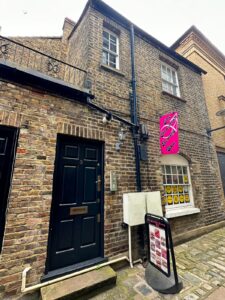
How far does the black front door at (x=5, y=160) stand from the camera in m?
2.57

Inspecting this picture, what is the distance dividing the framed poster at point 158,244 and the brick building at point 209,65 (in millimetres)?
6199

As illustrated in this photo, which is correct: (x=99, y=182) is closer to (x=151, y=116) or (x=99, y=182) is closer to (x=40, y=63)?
(x=151, y=116)

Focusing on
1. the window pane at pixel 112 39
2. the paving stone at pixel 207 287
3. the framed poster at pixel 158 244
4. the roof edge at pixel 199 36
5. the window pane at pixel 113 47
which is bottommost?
the paving stone at pixel 207 287

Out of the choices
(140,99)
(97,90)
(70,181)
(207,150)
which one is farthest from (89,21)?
(207,150)

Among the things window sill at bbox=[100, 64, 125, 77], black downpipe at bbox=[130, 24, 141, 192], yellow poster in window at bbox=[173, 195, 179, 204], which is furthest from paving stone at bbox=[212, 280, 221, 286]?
window sill at bbox=[100, 64, 125, 77]

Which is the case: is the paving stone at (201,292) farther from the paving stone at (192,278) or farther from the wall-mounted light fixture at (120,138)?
the wall-mounted light fixture at (120,138)

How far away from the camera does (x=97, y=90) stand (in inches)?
158

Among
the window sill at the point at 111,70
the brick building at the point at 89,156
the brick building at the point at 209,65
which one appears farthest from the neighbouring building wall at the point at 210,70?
the window sill at the point at 111,70

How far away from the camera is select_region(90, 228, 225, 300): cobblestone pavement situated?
2.44 metres

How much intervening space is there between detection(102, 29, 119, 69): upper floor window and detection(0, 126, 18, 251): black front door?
11.3 ft

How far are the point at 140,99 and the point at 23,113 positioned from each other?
3274mm

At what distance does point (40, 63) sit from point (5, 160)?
4.77 metres

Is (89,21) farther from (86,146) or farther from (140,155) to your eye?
(140,155)

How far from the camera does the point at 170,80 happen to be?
6.38 m
